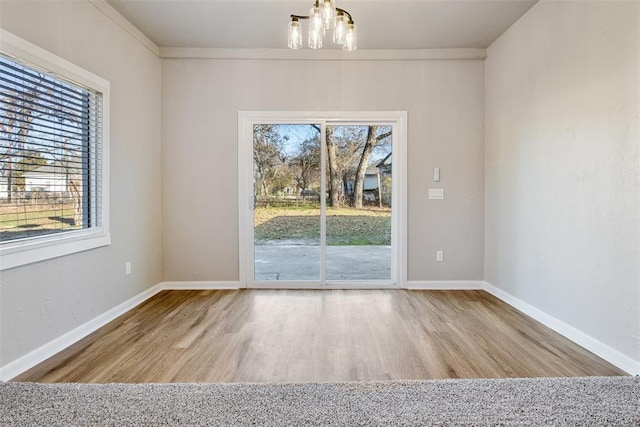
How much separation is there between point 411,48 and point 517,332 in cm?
312

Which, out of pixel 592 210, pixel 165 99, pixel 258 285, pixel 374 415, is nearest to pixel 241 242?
pixel 258 285

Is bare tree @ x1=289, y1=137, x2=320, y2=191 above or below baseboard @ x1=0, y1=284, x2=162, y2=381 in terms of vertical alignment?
above

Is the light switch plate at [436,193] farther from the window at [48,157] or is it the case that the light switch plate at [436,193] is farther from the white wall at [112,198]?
the window at [48,157]

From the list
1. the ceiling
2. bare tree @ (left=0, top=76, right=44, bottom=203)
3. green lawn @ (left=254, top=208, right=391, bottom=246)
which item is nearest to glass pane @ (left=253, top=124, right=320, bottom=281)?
green lawn @ (left=254, top=208, right=391, bottom=246)

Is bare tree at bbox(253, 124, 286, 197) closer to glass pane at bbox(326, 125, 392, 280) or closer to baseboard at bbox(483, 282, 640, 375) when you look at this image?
glass pane at bbox(326, 125, 392, 280)

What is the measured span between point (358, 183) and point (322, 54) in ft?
5.06

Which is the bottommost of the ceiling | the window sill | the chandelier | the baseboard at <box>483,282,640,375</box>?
the baseboard at <box>483,282,640,375</box>

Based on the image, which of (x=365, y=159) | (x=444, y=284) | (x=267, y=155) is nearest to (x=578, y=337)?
(x=444, y=284)

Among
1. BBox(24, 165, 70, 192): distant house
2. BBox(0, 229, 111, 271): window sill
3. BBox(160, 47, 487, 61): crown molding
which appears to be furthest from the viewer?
BBox(160, 47, 487, 61): crown molding

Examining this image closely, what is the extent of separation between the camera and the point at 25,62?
223 centimetres

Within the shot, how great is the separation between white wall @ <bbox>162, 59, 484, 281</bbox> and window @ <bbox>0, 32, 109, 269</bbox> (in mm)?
1073

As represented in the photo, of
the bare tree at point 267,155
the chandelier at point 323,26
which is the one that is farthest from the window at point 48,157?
the chandelier at point 323,26

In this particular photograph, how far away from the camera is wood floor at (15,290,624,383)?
7.01 feet

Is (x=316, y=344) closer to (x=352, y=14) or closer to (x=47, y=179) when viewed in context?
(x=47, y=179)
